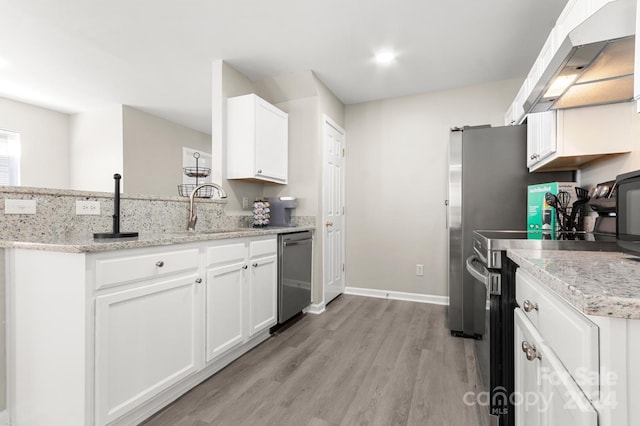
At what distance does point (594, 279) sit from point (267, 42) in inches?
106

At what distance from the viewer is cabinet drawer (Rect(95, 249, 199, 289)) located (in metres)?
1.27

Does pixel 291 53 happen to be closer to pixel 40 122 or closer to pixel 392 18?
pixel 392 18

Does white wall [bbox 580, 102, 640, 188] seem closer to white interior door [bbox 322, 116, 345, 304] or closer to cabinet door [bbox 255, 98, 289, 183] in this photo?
white interior door [bbox 322, 116, 345, 304]

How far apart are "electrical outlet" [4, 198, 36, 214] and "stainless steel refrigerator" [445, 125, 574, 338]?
2.83 meters

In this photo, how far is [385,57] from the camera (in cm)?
279

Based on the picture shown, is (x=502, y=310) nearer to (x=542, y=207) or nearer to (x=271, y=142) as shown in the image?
(x=542, y=207)

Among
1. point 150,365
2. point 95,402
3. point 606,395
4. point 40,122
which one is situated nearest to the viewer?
point 606,395

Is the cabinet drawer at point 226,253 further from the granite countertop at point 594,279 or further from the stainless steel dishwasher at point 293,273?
the granite countertop at point 594,279

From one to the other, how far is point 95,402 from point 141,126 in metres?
4.23

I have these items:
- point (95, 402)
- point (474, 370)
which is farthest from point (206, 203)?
point (474, 370)

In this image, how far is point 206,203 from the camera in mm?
2613

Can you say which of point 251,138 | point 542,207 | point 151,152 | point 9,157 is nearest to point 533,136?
point 542,207

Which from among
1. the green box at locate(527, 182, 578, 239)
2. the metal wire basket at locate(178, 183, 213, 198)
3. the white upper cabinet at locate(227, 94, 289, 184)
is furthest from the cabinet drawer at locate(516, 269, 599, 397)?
the metal wire basket at locate(178, 183, 213, 198)

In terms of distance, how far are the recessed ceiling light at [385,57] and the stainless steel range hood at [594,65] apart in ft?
4.93
